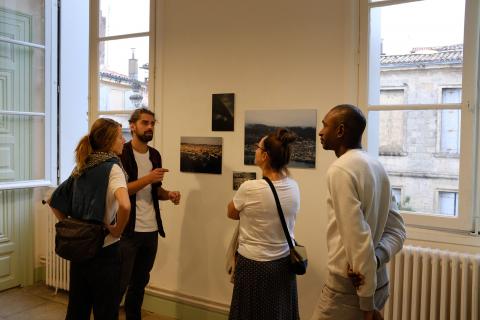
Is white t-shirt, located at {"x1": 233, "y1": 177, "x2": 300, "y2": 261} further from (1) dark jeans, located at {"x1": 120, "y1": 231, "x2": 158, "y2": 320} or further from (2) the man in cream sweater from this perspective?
(1) dark jeans, located at {"x1": 120, "y1": 231, "x2": 158, "y2": 320}

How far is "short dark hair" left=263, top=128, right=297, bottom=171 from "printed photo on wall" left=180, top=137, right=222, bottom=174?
99 cm

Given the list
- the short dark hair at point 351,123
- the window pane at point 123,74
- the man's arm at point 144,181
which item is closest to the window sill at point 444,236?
the short dark hair at point 351,123

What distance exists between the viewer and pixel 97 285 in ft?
7.13

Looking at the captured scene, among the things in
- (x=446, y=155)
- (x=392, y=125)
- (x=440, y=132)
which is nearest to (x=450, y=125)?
(x=440, y=132)

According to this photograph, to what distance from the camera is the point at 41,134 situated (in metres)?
4.15

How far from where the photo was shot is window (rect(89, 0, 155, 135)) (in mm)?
3672

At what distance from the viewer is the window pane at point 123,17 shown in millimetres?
3699

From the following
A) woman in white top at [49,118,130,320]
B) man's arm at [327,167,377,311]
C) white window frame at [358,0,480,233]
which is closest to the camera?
man's arm at [327,167,377,311]

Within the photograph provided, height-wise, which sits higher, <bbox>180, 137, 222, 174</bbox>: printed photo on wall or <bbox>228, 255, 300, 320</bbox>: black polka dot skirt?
<bbox>180, 137, 222, 174</bbox>: printed photo on wall

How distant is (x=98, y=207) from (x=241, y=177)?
47.1 inches

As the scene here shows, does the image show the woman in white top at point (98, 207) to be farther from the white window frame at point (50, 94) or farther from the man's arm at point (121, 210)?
the white window frame at point (50, 94)

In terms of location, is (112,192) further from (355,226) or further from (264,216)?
(355,226)

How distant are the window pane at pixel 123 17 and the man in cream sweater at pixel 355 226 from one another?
2.52 metres

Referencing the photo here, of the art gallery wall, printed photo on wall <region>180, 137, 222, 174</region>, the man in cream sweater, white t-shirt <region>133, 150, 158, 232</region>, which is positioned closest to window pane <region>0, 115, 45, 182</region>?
the art gallery wall
